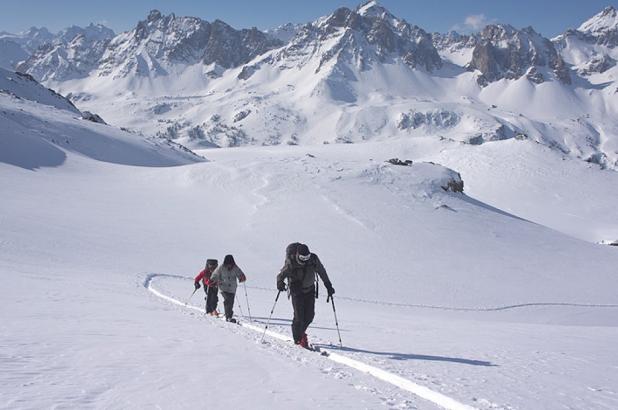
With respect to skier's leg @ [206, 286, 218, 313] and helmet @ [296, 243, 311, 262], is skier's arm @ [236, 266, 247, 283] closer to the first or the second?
skier's leg @ [206, 286, 218, 313]

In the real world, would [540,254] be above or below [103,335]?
above

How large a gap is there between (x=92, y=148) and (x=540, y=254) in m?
57.7

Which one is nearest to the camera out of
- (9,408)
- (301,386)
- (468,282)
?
(9,408)

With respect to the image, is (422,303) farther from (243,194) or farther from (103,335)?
(243,194)

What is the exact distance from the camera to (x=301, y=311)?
977 centimetres

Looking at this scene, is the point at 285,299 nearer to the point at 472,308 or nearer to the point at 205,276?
the point at 205,276

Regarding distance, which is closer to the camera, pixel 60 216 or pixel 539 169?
pixel 60 216

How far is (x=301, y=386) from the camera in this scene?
621 centimetres

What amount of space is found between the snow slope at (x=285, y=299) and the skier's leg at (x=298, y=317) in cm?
44

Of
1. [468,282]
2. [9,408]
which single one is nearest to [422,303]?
[468,282]

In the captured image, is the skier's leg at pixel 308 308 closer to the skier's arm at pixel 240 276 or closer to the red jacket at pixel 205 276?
the skier's arm at pixel 240 276

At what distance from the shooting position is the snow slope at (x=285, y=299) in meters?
6.17

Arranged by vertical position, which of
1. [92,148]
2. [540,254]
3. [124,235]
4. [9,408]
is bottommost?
[9,408]

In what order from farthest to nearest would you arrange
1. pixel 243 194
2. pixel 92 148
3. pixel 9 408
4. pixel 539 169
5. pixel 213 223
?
1. pixel 539 169
2. pixel 92 148
3. pixel 243 194
4. pixel 213 223
5. pixel 9 408
